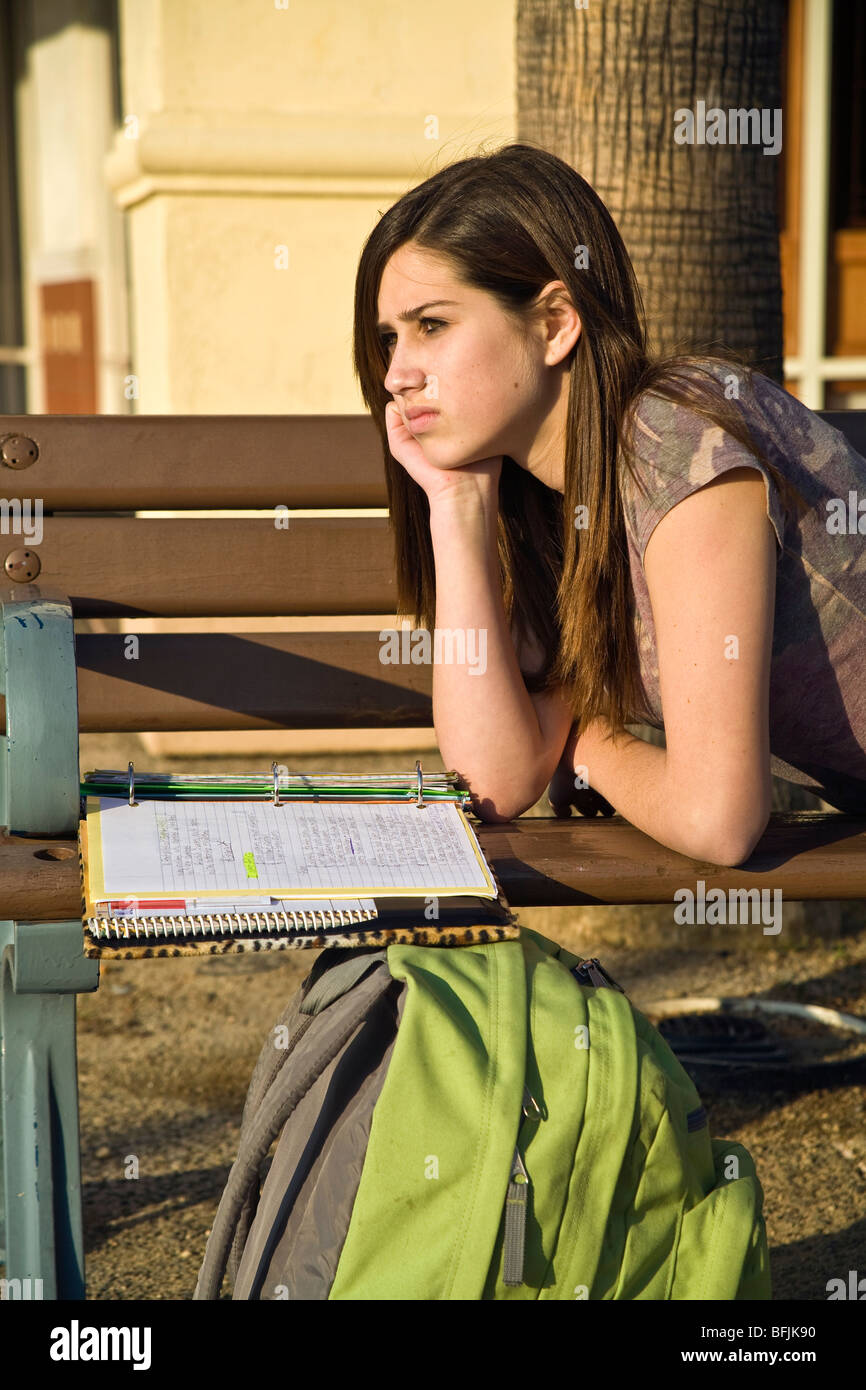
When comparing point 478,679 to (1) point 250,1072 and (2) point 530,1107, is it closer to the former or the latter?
(2) point 530,1107

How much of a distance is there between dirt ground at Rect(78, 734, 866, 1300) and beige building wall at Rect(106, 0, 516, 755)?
1.64 m

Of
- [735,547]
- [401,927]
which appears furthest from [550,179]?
[401,927]

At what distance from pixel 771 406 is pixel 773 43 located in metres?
1.63

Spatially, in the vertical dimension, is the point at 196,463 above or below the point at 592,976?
above

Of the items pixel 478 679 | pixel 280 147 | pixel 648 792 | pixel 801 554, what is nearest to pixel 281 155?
pixel 280 147

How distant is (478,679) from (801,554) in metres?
0.47

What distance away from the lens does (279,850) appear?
5.87ft

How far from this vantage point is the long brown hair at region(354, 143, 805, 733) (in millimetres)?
2123

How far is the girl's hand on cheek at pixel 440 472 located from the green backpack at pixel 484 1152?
2.60ft

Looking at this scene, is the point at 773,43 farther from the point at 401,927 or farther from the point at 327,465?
the point at 401,927

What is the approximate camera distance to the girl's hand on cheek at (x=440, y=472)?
2268 mm

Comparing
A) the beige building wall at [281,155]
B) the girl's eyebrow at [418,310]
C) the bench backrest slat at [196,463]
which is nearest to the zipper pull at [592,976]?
the girl's eyebrow at [418,310]

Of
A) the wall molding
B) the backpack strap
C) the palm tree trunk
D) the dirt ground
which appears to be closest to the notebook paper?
the backpack strap

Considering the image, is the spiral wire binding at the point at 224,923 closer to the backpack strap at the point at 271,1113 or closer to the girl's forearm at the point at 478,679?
the backpack strap at the point at 271,1113
